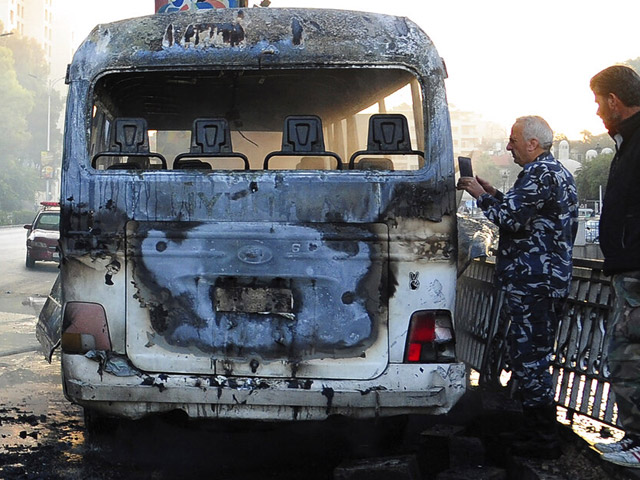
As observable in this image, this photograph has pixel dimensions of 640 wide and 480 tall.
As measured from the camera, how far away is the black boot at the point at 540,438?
4.77 m

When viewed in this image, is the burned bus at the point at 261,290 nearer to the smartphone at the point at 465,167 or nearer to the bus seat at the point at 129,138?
the bus seat at the point at 129,138

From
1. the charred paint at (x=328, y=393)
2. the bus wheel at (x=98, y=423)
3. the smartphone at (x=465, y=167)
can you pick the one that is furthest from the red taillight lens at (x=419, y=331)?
the bus wheel at (x=98, y=423)

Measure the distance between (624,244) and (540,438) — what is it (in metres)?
1.29

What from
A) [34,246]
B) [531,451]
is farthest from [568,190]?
[34,246]

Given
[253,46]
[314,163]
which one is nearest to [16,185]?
[314,163]

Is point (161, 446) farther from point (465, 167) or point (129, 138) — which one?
point (465, 167)

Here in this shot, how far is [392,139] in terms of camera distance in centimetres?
452

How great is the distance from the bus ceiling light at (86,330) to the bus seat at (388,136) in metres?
1.60

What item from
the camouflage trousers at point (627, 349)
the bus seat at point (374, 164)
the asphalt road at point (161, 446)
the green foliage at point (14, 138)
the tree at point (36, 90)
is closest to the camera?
the camouflage trousers at point (627, 349)

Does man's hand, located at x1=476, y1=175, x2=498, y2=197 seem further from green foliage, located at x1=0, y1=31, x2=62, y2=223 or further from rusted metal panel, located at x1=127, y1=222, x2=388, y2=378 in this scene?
green foliage, located at x1=0, y1=31, x2=62, y2=223

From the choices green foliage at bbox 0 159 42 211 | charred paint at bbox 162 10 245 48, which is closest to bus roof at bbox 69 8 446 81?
charred paint at bbox 162 10 245 48

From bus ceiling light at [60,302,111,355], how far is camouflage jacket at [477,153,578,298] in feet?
7.37

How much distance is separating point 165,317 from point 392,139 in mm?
1535

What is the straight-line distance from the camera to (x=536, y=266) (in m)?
4.90
